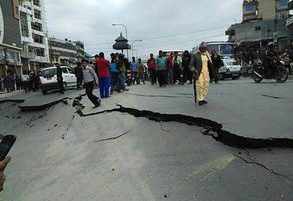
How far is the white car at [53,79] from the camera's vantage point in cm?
2309

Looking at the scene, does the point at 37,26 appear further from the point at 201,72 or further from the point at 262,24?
the point at 201,72

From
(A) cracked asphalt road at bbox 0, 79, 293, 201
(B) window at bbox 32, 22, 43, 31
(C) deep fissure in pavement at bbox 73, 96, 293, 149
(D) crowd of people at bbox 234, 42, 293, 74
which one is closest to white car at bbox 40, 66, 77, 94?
(D) crowd of people at bbox 234, 42, 293, 74

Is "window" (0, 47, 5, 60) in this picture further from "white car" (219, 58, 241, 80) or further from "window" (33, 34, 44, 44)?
"window" (33, 34, 44, 44)

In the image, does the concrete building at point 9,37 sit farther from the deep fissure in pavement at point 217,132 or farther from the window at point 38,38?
the deep fissure in pavement at point 217,132

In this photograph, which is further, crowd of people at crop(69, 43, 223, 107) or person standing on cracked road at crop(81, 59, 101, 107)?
person standing on cracked road at crop(81, 59, 101, 107)

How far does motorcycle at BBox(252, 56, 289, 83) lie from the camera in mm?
16500

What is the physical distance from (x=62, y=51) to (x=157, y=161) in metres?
120

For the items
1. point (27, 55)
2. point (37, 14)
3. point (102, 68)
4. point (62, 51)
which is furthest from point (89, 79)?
point (62, 51)

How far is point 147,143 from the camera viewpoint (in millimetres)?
6914

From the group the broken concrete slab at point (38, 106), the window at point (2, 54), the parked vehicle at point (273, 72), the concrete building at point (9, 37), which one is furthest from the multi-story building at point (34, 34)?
the parked vehicle at point (273, 72)

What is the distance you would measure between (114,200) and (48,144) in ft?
14.4

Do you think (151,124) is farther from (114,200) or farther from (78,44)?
(78,44)

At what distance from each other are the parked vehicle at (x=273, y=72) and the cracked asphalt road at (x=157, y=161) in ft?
24.6

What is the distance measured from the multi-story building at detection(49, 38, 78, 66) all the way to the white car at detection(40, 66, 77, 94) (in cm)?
8400
